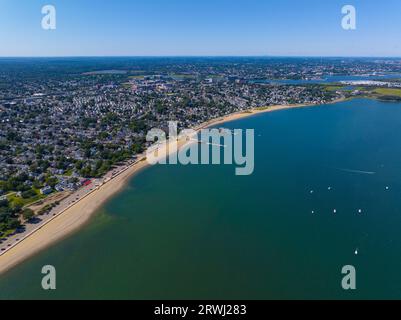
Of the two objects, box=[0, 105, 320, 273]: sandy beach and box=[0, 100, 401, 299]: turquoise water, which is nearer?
box=[0, 100, 401, 299]: turquoise water

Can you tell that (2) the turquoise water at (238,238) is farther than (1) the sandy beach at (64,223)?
No

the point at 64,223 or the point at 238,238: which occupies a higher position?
the point at 64,223

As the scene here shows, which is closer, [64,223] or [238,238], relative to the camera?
[238,238]

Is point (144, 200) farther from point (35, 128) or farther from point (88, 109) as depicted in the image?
point (88, 109)
